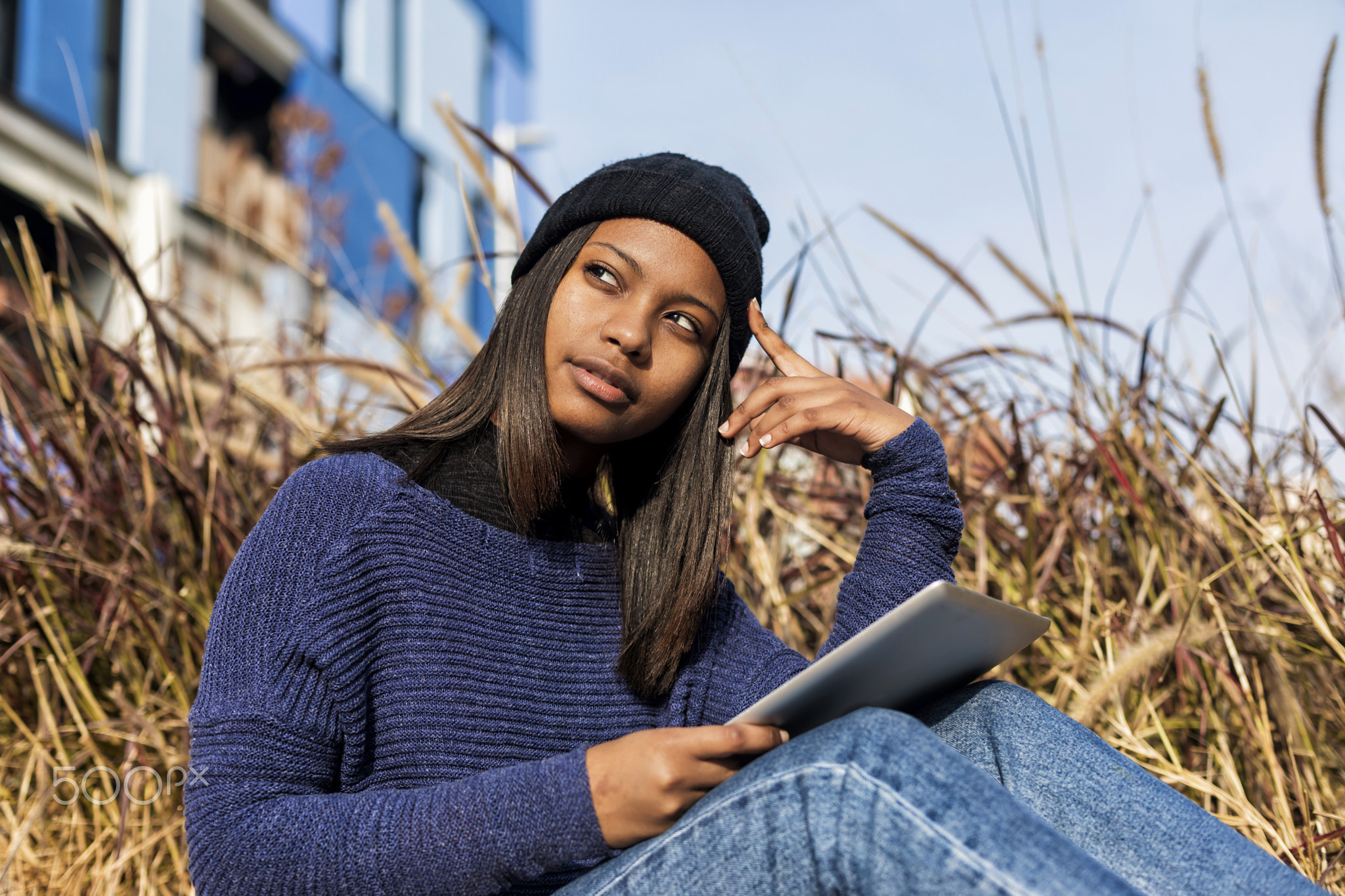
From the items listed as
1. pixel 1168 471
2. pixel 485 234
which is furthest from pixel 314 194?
pixel 1168 471

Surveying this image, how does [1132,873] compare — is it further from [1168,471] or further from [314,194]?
[314,194]

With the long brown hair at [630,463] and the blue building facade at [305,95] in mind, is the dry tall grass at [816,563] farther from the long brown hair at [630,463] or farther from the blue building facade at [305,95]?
the blue building facade at [305,95]

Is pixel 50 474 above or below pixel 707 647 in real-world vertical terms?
above

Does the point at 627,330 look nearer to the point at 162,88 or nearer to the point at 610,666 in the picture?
the point at 610,666

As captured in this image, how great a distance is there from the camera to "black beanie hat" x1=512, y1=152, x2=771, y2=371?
4.20ft

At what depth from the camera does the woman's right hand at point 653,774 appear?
2.70ft

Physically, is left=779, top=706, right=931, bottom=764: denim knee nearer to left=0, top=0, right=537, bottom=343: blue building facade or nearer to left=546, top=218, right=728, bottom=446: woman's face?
left=546, top=218, right=728, bottom=446: woman's face

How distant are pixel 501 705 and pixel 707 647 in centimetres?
33

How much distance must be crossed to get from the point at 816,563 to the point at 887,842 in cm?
109

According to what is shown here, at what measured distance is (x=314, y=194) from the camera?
15.9ft

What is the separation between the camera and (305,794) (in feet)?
3.19

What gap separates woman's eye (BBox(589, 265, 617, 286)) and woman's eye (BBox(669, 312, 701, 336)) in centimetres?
8

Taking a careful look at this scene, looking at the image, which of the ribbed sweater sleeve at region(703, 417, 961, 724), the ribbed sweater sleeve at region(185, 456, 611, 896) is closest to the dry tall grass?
the ribbed sweater sleeve at region(703, 417, 961, 724)

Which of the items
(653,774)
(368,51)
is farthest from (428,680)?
(368,51)
